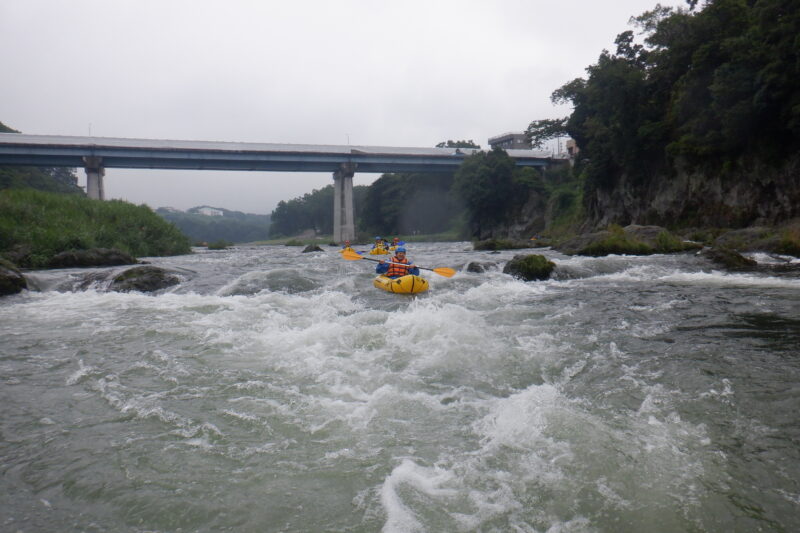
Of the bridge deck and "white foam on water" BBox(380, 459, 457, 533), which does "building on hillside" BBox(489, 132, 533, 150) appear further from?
"white foam on water" BBox(380, 459, 457, 533)

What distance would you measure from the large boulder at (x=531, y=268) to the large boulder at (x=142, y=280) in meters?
8.16

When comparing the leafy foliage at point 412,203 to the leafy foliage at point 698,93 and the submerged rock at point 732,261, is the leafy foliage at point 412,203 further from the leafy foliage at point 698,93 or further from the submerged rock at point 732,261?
the submerged rock at point 732,261

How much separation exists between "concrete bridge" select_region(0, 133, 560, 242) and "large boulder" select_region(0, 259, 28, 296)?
104 ft

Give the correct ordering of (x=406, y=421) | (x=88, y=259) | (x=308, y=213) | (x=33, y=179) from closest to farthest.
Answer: (x=406, y=421) < (x=88, y=259) < (x=33, y=179) < (x=308, y=213)

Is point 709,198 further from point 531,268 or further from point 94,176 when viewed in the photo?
point 94,176

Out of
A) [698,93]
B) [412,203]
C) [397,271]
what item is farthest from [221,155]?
[397,271]

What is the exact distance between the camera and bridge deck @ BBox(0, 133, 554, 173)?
37938 millimetres

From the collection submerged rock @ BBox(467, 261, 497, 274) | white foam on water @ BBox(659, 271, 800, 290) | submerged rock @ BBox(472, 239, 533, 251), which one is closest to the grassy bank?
submerged rock @ BBox(467, 261, 497, 274)

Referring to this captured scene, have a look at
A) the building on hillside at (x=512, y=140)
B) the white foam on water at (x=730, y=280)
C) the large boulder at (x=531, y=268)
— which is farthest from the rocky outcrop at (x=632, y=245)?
the building on hillside at (x=512, y=140)

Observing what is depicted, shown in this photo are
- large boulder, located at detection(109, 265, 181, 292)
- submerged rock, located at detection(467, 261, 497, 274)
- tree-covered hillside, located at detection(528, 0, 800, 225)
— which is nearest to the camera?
large boulder, located at detection(109, 265, 181, 292)

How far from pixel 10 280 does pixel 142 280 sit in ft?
7.79

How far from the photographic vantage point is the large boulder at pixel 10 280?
10062mm

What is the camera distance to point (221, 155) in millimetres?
43281

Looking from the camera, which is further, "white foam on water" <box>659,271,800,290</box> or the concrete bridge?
the concrete bridge
